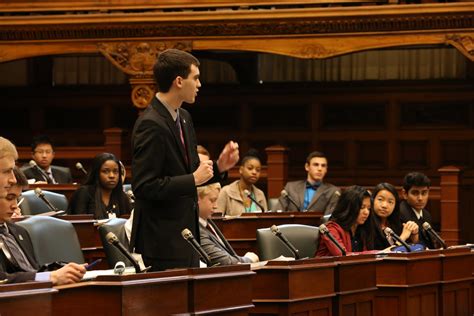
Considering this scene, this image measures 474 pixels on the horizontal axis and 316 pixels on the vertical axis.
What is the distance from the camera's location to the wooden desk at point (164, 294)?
4.11 metres

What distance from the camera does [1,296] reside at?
3650mm

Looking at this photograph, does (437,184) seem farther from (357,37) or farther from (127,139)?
(127,139)

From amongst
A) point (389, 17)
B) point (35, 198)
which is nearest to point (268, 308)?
point (35, 198)

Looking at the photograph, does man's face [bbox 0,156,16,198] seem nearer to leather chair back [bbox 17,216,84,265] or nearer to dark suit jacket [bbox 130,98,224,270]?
dark suit jacket [bbox 130,98,224,270]

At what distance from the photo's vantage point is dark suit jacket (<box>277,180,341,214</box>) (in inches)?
387

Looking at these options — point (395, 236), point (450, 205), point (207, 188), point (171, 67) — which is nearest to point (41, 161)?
point (450, 205)

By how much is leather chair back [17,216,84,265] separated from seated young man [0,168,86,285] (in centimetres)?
47

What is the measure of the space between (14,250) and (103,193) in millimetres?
3721

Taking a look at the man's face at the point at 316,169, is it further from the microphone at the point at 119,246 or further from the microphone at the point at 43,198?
the microphone at the point at 119,246

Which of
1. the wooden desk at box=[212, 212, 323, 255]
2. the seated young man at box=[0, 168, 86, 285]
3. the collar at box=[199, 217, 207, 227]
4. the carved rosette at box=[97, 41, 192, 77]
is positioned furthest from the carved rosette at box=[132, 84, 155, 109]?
the seated young man at box=[0, 168, 86, 285]

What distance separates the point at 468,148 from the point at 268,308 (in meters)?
7.61

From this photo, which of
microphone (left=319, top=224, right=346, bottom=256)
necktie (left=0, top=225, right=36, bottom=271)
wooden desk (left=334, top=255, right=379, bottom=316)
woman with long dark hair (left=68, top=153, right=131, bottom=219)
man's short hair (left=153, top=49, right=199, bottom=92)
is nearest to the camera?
necktie (left=0, top=225, right=36, bottom=271)

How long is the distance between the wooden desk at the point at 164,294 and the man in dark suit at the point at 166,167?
0.58ft

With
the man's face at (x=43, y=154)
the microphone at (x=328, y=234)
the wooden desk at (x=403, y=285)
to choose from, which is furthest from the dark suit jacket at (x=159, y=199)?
the man's face at (x=43, y=154)
